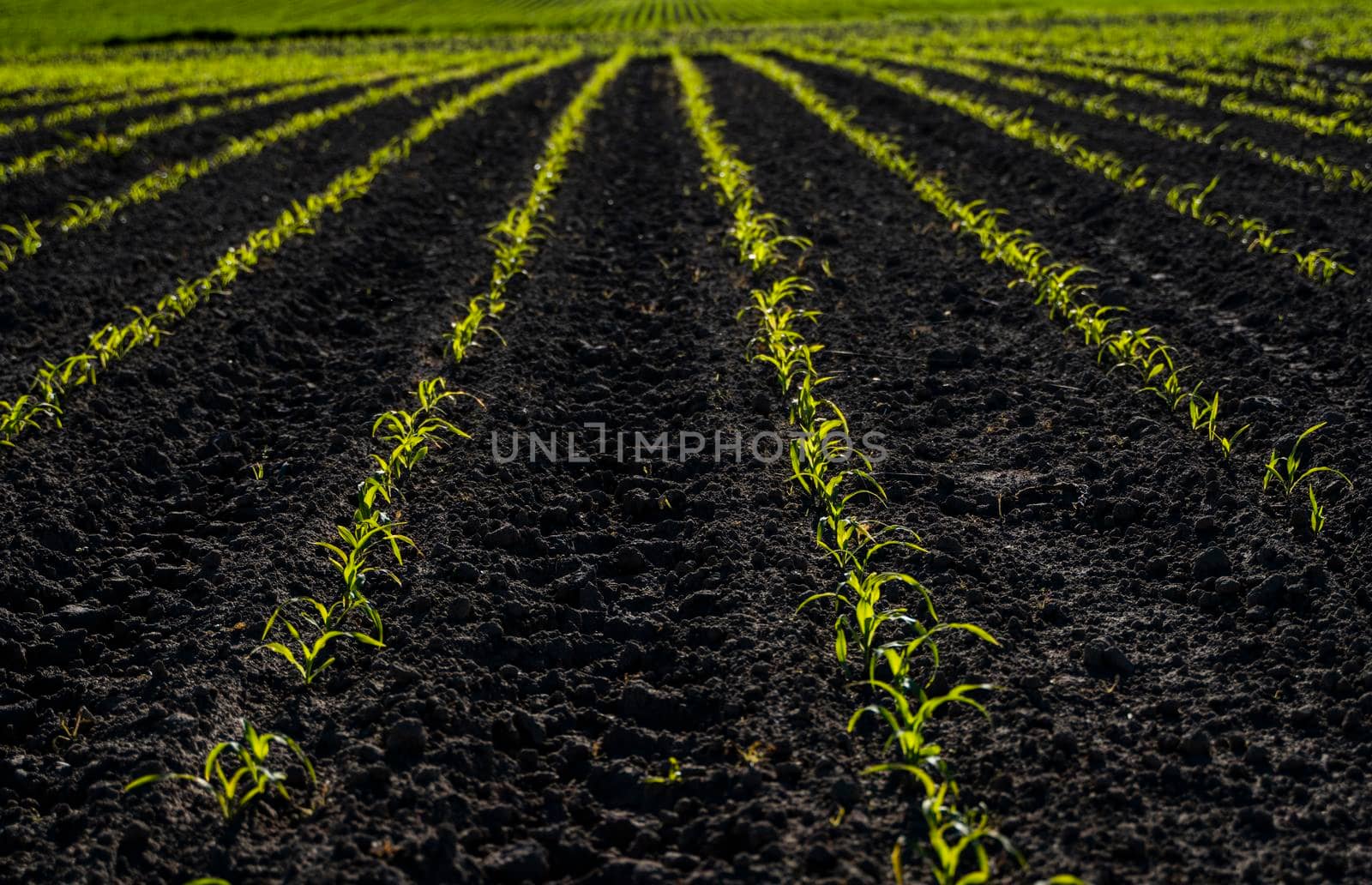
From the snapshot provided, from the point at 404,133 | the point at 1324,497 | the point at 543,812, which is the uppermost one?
the point at 404,133

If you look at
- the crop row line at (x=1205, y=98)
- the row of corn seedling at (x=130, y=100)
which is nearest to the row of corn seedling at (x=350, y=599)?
the crop row line at (x=1205, y=98)

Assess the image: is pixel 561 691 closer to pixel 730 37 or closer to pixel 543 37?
pixel 730 37

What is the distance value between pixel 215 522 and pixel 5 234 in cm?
628

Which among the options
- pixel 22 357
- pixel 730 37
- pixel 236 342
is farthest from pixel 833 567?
pixel 730 37

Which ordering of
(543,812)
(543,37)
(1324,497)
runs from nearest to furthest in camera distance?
(543,812), (1324,497), (543,37)

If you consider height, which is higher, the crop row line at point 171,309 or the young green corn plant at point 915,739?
the crop row line at point 171,309

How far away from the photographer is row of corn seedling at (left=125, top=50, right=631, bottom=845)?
2846mm

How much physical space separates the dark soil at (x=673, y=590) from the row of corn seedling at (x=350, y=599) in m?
0.08

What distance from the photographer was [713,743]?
304 centimetres

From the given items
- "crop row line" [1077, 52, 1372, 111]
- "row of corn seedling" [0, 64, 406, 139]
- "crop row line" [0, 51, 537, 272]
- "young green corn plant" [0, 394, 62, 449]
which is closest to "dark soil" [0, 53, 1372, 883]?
"young green corn plant" [0, 394, 62, 449]

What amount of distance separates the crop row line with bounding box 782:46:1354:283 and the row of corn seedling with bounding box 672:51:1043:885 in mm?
3210

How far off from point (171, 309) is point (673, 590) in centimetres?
438

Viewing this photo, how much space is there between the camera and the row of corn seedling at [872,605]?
2664 mm

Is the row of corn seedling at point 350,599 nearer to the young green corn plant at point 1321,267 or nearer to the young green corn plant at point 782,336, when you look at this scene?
the young green corn plant at point 782,336
